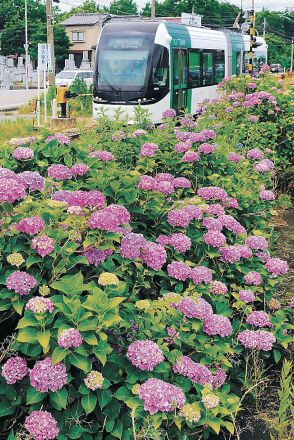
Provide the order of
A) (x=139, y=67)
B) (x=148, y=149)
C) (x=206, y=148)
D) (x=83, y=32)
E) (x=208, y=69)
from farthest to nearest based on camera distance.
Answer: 1. (x=83, y=32)
2. (x=208, y=69)
3. (x=139, y=67)
4. (x=206, y=148)
5. (x=148, y=149)

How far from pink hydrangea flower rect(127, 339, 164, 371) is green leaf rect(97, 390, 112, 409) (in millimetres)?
175

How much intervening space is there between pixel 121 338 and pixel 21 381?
1.60ft

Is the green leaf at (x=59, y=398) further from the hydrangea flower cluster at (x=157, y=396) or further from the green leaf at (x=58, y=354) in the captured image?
the hydrangea flower cluster at (x=157, y=396)

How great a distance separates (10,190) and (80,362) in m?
0.97

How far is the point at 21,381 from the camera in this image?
9.96ft

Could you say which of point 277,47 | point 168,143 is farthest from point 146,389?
point 277,47

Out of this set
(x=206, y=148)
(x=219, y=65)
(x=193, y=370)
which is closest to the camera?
(x=193, y=370)

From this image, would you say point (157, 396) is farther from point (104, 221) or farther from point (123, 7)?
point (123, 7)

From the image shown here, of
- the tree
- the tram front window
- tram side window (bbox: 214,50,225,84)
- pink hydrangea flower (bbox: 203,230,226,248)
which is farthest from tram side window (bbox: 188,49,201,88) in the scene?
the tree

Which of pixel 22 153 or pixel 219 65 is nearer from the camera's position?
pixel 22 153

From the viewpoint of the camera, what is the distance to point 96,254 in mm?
3320

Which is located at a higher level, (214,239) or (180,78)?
(214,239)

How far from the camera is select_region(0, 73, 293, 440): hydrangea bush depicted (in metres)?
2.85

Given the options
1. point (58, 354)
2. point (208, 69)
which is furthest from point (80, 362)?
point (208, 69)
